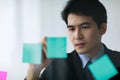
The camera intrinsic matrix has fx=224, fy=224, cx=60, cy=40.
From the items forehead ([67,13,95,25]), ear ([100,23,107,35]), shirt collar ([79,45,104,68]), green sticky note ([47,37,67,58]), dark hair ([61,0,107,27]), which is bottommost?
shirt collar ([79,45,104,68])

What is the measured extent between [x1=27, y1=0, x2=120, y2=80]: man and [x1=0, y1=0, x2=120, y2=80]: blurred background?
3 centimetres

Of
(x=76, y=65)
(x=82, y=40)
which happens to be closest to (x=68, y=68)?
(x=76, y=65)

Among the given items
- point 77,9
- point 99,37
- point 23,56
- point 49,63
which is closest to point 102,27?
point 99,37

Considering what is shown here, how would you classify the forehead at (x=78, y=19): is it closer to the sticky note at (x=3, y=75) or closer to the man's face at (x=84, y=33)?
the man's face at (x=84, y=33)

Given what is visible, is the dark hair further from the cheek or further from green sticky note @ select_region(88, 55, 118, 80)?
green sticky note @ select_region(88, 55, 118, 80)

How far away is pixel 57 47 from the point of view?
3.71 ft

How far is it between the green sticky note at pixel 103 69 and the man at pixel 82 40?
18mm

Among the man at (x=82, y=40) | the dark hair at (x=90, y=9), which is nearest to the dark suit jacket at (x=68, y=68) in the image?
the man at (x=82, y=40)

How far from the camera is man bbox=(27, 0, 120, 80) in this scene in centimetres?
109

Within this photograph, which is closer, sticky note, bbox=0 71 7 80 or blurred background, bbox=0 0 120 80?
blurred background, bbox=0 0 120 80

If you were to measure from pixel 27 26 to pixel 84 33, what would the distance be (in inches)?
12.2

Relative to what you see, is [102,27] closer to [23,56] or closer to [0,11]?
[23,56]

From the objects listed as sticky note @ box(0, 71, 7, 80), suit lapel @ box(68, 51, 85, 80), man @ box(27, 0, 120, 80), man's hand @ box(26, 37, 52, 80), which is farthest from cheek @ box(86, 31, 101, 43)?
sticky note @ box(0, 71, 7, 80)

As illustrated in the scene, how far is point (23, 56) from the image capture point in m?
1.18
